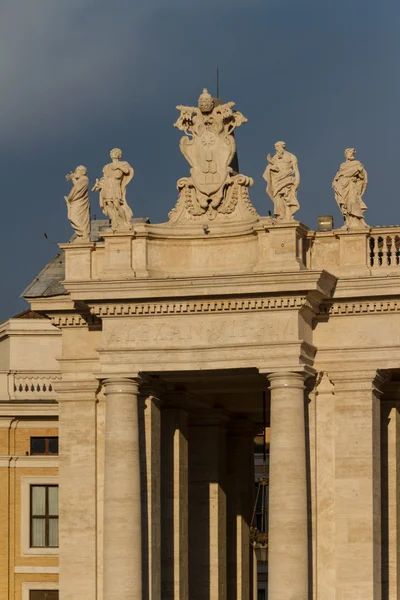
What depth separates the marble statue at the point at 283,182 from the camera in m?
60.7

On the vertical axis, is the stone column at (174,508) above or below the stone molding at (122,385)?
below

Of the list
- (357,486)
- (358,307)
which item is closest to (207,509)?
(357,486)

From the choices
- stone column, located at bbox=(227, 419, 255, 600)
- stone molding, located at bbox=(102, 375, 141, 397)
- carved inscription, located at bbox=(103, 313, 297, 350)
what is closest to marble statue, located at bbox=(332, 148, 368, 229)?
carved inscription, located at bbox=(103, 313, 297, 350)

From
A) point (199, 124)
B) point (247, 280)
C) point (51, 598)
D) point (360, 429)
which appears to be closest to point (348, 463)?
point (360, 429)

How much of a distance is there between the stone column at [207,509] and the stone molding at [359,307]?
8886mm

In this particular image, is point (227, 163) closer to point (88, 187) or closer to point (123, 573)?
point (88, 187)

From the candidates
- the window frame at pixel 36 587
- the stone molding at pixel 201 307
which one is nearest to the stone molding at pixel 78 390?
the stone molding at pixel 201 307

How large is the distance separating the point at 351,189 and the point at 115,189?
6661mm

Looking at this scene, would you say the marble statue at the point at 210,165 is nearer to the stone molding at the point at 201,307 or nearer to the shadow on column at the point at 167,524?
the stone molding at the point at 201,307

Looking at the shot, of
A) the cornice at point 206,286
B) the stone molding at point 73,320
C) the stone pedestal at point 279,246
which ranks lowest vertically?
the stone molding at point 73,320

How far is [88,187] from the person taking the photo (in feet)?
206

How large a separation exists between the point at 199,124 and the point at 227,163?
4.82 feet

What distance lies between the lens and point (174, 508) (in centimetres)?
6341

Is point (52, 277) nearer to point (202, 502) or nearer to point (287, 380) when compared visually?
point (202, 502)
